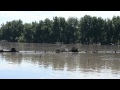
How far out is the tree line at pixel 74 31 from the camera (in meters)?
122

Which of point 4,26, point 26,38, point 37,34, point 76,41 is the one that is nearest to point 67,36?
point 76,41

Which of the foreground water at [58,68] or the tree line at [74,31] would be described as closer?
the foreground water at [58,68]

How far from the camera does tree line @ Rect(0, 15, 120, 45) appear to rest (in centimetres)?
12250

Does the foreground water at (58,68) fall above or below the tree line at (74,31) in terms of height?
below

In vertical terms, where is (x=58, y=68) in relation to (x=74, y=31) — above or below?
below

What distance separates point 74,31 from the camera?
134750 mm

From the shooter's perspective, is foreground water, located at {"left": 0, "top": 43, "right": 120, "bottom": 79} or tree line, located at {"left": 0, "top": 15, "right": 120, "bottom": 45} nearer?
foreground water, located at {"left": 0, "top": 43, "right": 120, "bottom": 79}

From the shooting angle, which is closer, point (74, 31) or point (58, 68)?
point (58, 68)

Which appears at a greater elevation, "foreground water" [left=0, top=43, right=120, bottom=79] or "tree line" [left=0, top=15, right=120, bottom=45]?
"tree line" [left=0, top=15, right=120, bottom=45]
